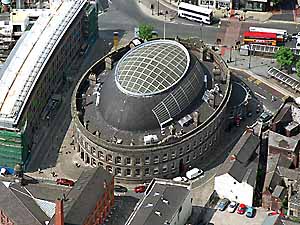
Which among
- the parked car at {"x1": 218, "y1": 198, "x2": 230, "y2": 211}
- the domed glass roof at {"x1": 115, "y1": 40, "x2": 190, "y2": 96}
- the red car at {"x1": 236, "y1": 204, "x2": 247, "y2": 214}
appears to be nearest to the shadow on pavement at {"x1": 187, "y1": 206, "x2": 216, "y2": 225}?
the parked car at {"x1": 218, "y1": 198, "x2": 230, "y2": 211}

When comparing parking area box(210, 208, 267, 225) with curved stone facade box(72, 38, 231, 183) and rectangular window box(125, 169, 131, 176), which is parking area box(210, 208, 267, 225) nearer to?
curved stone facade box(72, 38, 231, 183)

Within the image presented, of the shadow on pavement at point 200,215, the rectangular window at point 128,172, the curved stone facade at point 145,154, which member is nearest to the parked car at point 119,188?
the curved stone facade at point 145,154

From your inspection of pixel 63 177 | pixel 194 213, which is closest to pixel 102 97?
pixel 63 177

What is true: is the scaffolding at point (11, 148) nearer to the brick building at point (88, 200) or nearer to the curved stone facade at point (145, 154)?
the curved stone facade at point (145, 154)

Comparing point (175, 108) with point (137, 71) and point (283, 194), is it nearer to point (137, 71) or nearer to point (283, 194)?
point (137, 71)

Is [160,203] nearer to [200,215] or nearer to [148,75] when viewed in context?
[200,215]

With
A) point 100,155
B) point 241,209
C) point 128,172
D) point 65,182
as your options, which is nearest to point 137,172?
point 128,172

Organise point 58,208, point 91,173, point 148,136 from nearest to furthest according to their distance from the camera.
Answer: point 58,208 → point 91,173 → point 148,136
